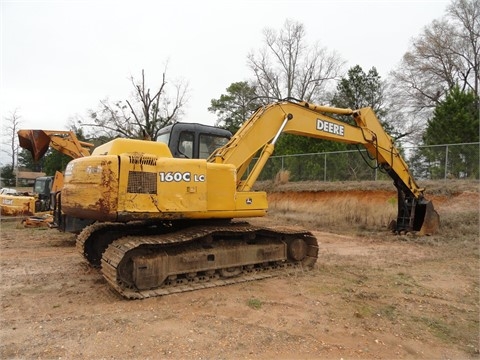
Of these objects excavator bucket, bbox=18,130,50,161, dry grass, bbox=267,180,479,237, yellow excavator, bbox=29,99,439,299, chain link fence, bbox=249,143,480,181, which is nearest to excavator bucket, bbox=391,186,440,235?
dry grass, bbox=267,180,479,237

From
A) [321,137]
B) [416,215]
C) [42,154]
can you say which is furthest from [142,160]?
[416,215]

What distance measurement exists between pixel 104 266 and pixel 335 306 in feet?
10.4

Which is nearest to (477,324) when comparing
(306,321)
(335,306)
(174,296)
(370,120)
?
(335,306)

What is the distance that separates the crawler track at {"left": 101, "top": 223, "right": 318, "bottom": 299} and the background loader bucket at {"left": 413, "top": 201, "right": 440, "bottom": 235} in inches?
214

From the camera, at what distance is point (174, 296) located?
17.8 ft

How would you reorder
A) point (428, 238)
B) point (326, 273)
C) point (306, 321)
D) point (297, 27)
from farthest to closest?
point (297, 27) < point (428, 238) < point (326, 273) < point (306, 321)

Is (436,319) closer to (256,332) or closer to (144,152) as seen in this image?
(256,332)

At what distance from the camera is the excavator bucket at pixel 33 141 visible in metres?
11.1

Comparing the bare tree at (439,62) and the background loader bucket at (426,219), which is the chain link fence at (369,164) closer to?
the background loader bucket at (426,219)

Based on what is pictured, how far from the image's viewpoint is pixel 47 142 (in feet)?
38.2

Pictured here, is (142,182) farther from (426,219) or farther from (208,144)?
(426,219)

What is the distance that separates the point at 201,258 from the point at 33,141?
7.60 meters

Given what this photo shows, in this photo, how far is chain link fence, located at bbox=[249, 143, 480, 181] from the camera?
15180 millimetres

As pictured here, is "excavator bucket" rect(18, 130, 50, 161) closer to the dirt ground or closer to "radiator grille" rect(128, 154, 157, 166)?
the dirt ground
